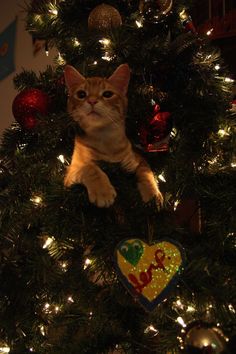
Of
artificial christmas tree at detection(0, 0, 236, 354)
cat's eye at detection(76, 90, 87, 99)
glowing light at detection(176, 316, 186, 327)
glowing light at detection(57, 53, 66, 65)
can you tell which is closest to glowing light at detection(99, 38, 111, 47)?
artificial christmas tree at detection(0, 0, 236, 354)

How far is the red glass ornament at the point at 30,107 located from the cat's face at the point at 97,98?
0.06m

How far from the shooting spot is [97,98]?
804mm

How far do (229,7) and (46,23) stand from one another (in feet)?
Answer: 2.08

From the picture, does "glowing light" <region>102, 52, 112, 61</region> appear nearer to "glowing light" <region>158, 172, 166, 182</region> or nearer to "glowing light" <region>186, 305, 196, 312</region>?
"glowing light" <region>158, 172, 166, 182</region>

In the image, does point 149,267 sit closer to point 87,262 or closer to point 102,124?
point 87,262

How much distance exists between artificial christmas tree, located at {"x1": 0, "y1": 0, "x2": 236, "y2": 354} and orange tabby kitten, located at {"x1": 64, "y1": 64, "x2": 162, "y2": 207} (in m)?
0.03

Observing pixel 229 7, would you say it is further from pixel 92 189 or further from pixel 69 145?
pixel 92 189

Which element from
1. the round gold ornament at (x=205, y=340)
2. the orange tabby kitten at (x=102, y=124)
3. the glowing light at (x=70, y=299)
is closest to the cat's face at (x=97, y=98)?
the orange tabby kitten at (x=102, y=124)

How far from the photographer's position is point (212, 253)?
65 cm

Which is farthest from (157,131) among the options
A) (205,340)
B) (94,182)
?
(205,340)

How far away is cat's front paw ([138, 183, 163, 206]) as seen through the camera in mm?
668

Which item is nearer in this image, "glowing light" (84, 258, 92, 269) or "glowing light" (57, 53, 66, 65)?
"glowing light" (84, 258, 92, 269)

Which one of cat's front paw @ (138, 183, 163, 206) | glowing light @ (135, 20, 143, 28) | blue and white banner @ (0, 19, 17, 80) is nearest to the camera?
cat's front paw @ (138, 183, 163, 206)

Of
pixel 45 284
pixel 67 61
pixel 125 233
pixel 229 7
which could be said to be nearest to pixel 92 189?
pixel 125 233
